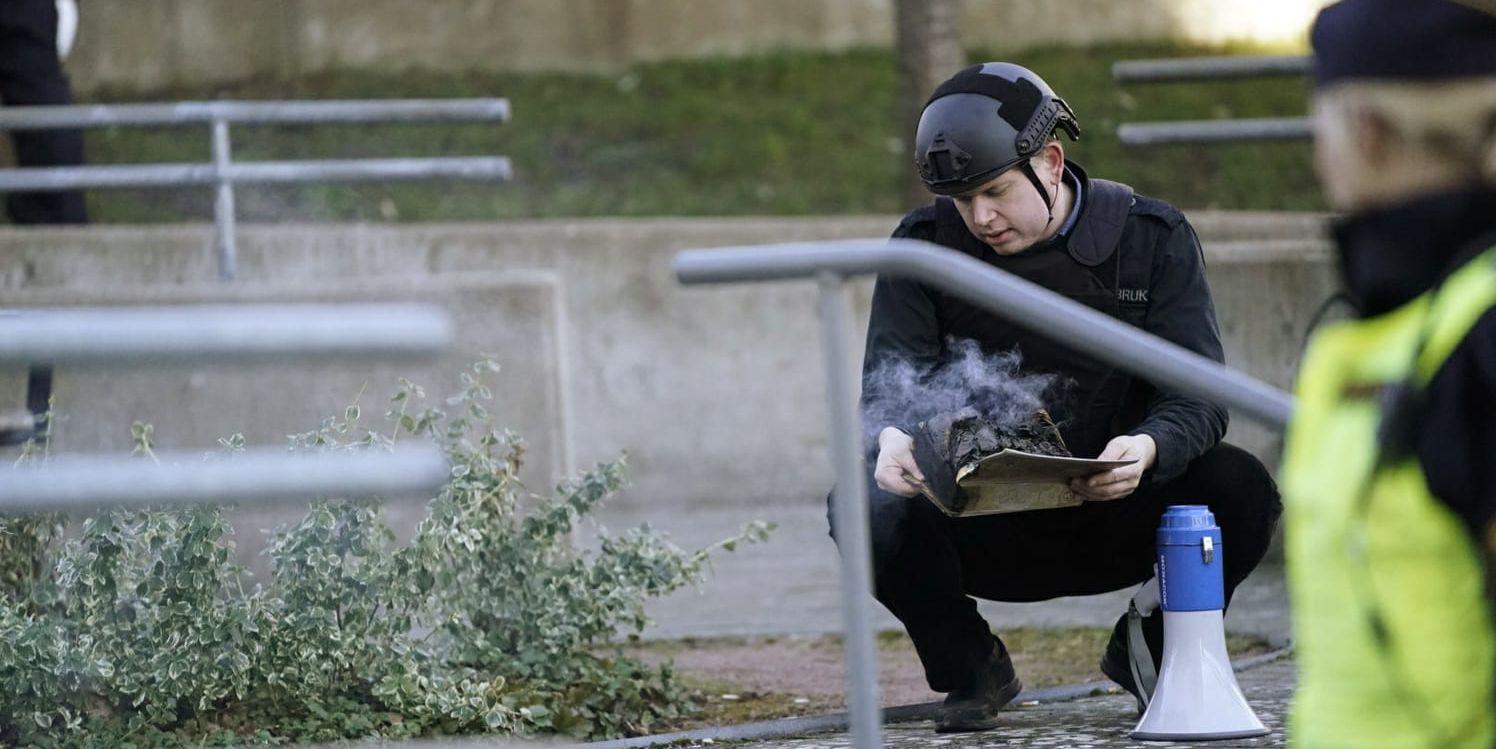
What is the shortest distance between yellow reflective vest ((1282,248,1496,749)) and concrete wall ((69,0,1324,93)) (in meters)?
10.7

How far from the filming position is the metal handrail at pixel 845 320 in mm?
2535

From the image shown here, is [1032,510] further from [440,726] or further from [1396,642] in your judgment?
[1396,642]

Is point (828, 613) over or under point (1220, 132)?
under

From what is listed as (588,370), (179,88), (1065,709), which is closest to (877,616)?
(1065,709)

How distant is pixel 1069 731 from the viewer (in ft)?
13.6

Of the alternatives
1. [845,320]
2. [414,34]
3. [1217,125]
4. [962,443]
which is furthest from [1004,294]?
[414,34]

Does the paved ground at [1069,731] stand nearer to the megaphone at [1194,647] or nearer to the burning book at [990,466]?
the megaphone at [1194,647]

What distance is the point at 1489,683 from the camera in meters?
1.76

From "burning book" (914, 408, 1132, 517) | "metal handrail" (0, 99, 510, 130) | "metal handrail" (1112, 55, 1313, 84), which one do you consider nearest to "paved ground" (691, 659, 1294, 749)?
"burning book" (914, 408, 1132, 517)

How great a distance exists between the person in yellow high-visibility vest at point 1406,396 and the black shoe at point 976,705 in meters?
2.31

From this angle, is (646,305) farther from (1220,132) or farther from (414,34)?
(414,34)

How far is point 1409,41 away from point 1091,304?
240cm

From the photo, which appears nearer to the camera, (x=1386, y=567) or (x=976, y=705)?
(x=1386, y=567)

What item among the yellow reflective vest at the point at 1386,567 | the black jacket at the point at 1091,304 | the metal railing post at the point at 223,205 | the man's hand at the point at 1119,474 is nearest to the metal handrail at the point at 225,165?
the metal railing post at the point at 223,205
